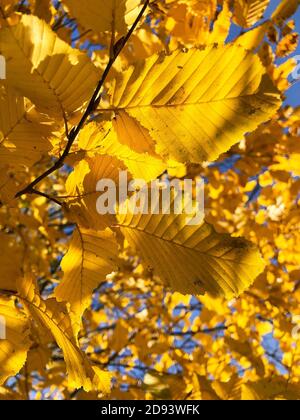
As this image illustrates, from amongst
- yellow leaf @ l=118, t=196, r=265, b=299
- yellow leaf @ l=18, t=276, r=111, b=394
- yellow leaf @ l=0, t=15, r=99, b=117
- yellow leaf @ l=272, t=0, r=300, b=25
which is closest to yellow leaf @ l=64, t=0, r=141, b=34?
yellow leaf @ l=0, t=15, r=99, b=117

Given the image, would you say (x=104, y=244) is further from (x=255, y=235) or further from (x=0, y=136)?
(x=255, y=235)

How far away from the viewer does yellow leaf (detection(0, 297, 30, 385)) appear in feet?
1.67

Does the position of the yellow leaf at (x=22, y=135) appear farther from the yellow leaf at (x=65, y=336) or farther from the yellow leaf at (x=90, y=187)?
the yellow leaf at (x=65, y=336)

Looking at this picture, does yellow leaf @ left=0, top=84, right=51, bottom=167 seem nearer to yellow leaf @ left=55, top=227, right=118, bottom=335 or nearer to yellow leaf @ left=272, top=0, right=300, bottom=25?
yellow leaf @ left=55, top=227, right=118, bottom=335

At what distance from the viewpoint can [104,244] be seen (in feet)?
1.82

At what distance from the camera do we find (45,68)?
1.36ft

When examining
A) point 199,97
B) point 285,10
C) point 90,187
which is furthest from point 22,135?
point 285,10

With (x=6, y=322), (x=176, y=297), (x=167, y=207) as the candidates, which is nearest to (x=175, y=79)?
(x=167, y=207)

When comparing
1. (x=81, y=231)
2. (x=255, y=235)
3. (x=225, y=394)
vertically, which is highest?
(x=255, y=235)

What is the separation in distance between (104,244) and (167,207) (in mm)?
97

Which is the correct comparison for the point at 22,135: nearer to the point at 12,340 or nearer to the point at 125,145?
the point at 125,145

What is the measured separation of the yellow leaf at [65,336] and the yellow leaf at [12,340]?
19mm

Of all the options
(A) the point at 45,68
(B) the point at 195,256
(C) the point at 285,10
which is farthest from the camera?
(C) the point at 285,10

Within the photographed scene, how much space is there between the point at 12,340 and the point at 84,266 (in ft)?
0.42
